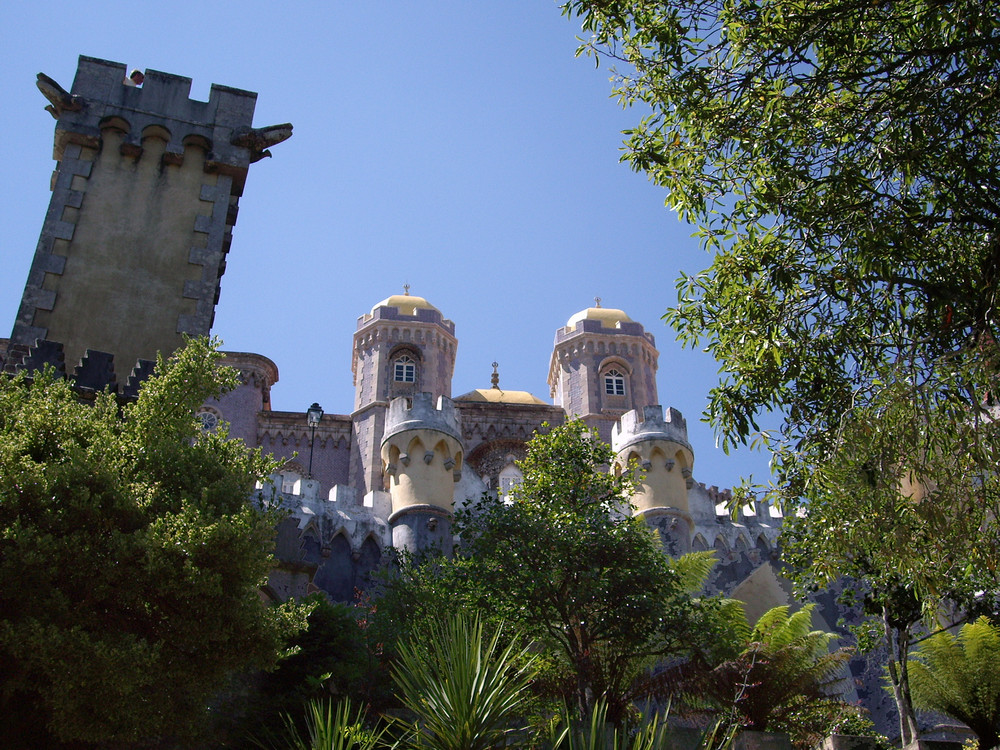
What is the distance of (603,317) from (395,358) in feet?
29.4

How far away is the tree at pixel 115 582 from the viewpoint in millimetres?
6789

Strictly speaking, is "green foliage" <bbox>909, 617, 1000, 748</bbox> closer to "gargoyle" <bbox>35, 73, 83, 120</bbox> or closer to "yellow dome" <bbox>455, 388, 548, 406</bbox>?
"gargoyle" <bbox>35, 73, 83, 120</bbox>

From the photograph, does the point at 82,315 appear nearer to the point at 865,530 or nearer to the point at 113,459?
the point at 113,459

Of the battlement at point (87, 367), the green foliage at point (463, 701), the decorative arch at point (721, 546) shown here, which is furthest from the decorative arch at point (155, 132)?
the decorative arch at point (721, 546)

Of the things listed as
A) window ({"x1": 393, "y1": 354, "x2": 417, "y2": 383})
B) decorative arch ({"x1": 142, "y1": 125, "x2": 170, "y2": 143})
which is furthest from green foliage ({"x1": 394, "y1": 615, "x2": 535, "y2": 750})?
window ({"x1": 393, "y1": 354, "x2": 417, "y2": 383})

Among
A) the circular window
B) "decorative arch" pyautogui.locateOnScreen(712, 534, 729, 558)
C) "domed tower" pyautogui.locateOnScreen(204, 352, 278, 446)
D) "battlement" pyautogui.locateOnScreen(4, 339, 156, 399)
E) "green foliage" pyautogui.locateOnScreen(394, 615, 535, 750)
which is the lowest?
"green foliage" pyautogui.locateOnScreen(394, 615, 535, 750)

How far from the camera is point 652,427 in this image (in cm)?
2142

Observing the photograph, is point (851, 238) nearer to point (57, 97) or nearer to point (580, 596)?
point (580, 596)

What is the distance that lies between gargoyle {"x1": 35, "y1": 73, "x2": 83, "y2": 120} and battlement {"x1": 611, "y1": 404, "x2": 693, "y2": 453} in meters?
12.2

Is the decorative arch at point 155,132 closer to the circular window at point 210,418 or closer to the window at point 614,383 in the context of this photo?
the circular window at point 210,418

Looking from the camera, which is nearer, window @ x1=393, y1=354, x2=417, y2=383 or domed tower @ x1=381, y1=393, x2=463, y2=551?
domed tower @ x1=381, y1=393, x2=463, y2=551

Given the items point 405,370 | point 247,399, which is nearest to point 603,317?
point 405,370

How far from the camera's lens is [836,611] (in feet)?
65.6

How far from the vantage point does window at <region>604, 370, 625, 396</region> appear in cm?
3950
